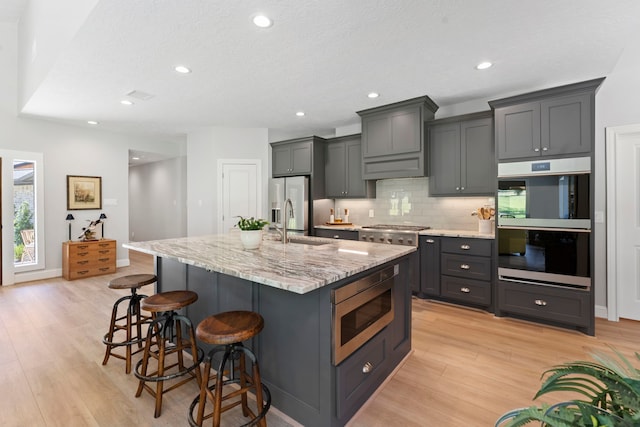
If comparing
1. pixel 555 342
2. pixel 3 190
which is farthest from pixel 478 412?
pixel 3 190

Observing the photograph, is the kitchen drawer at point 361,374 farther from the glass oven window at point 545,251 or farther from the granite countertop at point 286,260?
the glass oven window at point 545,251

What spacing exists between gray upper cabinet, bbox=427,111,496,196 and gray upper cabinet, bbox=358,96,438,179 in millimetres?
211

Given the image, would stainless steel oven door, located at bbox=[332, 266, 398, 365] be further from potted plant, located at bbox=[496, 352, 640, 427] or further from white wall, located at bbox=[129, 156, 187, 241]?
white wall, located at bbox=[129, 156, 187, 241]

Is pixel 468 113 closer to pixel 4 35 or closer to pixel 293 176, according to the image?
pixel 293 176

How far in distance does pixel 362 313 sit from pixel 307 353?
0.42 meters

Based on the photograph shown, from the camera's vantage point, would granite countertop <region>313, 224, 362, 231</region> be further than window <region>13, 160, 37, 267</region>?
No

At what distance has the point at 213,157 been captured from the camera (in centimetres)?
546

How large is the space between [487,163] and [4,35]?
7.43 metres

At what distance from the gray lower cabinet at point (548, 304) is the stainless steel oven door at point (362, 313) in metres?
1.87

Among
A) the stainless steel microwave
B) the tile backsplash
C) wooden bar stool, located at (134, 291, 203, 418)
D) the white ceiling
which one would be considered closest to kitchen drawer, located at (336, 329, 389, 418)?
wooden bar stool, located at (134, 291, 203, 418)

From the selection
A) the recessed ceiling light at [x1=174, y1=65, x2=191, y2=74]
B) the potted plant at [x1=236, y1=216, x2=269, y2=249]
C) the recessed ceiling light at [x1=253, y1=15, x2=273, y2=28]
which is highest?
the recessed ceiling light at [x1=174, y1=65, x2=191, y2=74]

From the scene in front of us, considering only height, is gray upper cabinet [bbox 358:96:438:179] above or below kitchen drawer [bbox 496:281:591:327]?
above

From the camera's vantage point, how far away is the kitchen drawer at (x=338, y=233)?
4.59m

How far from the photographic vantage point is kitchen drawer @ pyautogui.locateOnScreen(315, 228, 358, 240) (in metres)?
4.59
